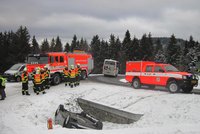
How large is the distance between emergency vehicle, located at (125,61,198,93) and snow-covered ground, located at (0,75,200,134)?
1.62 m

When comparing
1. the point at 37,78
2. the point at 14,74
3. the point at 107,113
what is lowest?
the point at 107,113

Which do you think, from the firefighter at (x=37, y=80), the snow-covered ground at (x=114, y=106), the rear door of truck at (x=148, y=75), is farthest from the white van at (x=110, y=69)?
the firefighter at (x=37, y=80)

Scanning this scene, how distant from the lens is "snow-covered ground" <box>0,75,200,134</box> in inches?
391

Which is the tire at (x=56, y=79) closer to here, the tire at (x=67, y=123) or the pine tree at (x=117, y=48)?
the tire at (x=67, y=123)

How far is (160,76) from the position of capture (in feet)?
60.2

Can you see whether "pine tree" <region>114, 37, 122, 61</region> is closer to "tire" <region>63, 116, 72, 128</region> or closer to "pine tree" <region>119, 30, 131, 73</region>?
"pine tree" <region>119, 30, 131, 73</region>

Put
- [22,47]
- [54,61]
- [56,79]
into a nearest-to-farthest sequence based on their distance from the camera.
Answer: [54,61]
[56,79]
[22,47]

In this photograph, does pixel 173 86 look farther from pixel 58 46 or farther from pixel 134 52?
pixel 58 46

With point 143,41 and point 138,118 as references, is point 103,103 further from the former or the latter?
point 143,41

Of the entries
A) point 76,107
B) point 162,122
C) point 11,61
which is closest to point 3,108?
point 76,107

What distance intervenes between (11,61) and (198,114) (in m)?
46.3

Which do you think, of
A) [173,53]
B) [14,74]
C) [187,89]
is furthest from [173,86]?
[173,53]

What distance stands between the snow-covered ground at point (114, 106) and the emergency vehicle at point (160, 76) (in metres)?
1.62

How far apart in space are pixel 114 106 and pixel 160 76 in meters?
5.01
